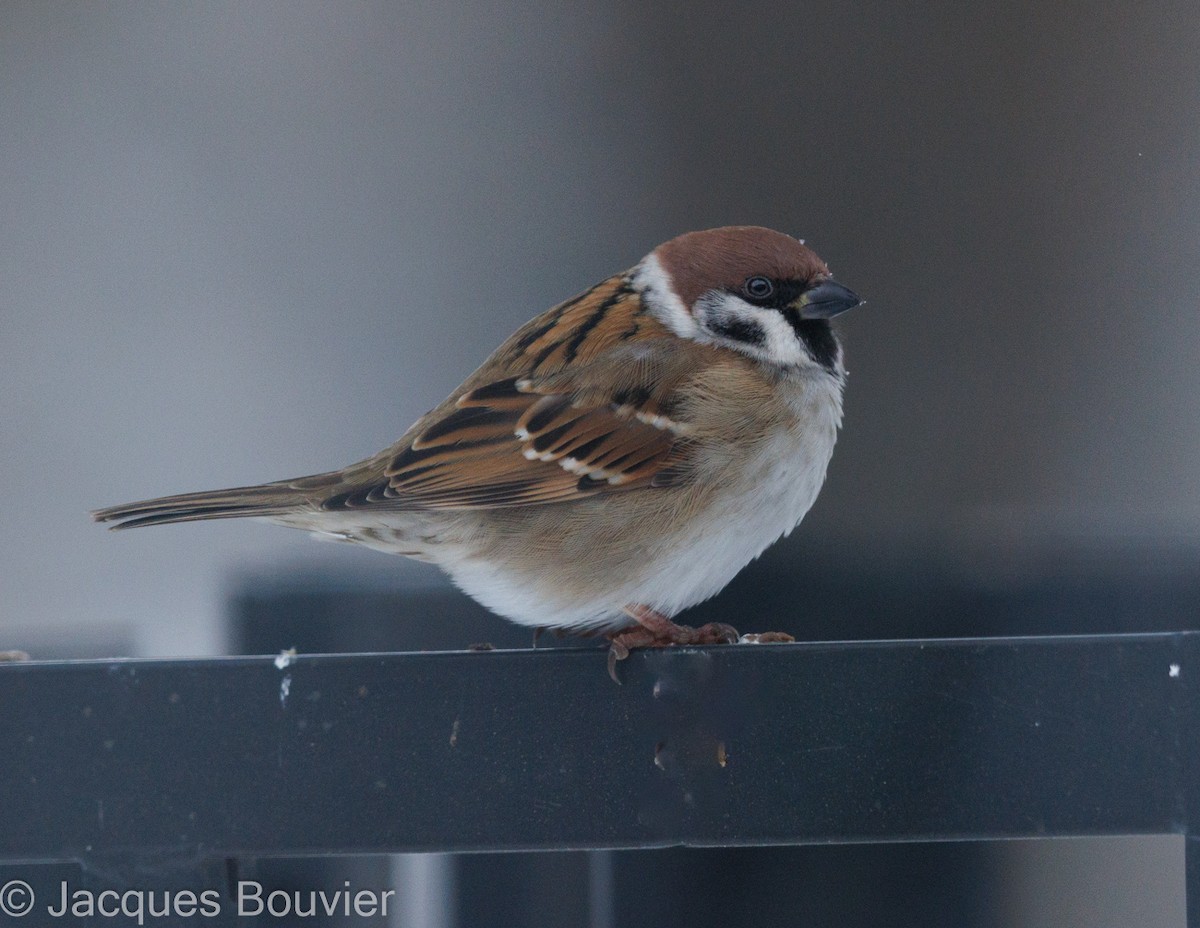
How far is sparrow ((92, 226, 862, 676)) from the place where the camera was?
1862mm

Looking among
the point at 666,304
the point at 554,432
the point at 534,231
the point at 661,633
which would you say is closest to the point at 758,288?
the point at 666,304

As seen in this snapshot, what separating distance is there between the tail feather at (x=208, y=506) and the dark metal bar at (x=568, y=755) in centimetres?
40

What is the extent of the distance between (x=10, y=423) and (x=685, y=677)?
3360 mm

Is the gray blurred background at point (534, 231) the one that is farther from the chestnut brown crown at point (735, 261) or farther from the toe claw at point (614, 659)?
the toe claw at point (614, 659)

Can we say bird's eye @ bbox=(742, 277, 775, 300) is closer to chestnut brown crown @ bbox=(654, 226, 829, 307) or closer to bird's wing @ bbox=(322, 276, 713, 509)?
chestnut brown crown @ bbox=(654, 226, 829, 307)

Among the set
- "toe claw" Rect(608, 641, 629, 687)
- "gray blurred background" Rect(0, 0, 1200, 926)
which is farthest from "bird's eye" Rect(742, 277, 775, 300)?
"gray blurred background" Rect(0, 0, 1200, 926)

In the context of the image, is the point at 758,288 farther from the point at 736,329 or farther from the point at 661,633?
the point at 661,633

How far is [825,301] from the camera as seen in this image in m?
2.02

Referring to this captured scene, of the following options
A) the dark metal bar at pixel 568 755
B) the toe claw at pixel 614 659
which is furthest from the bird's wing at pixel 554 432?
the dark metal bar at pixel 568 755

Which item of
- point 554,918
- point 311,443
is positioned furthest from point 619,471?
point 311,443

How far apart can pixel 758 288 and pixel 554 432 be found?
0.40m

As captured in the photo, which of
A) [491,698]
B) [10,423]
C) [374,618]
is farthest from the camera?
[10,423]

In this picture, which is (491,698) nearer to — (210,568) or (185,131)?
(210,568)

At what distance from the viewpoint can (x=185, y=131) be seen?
4551mm
